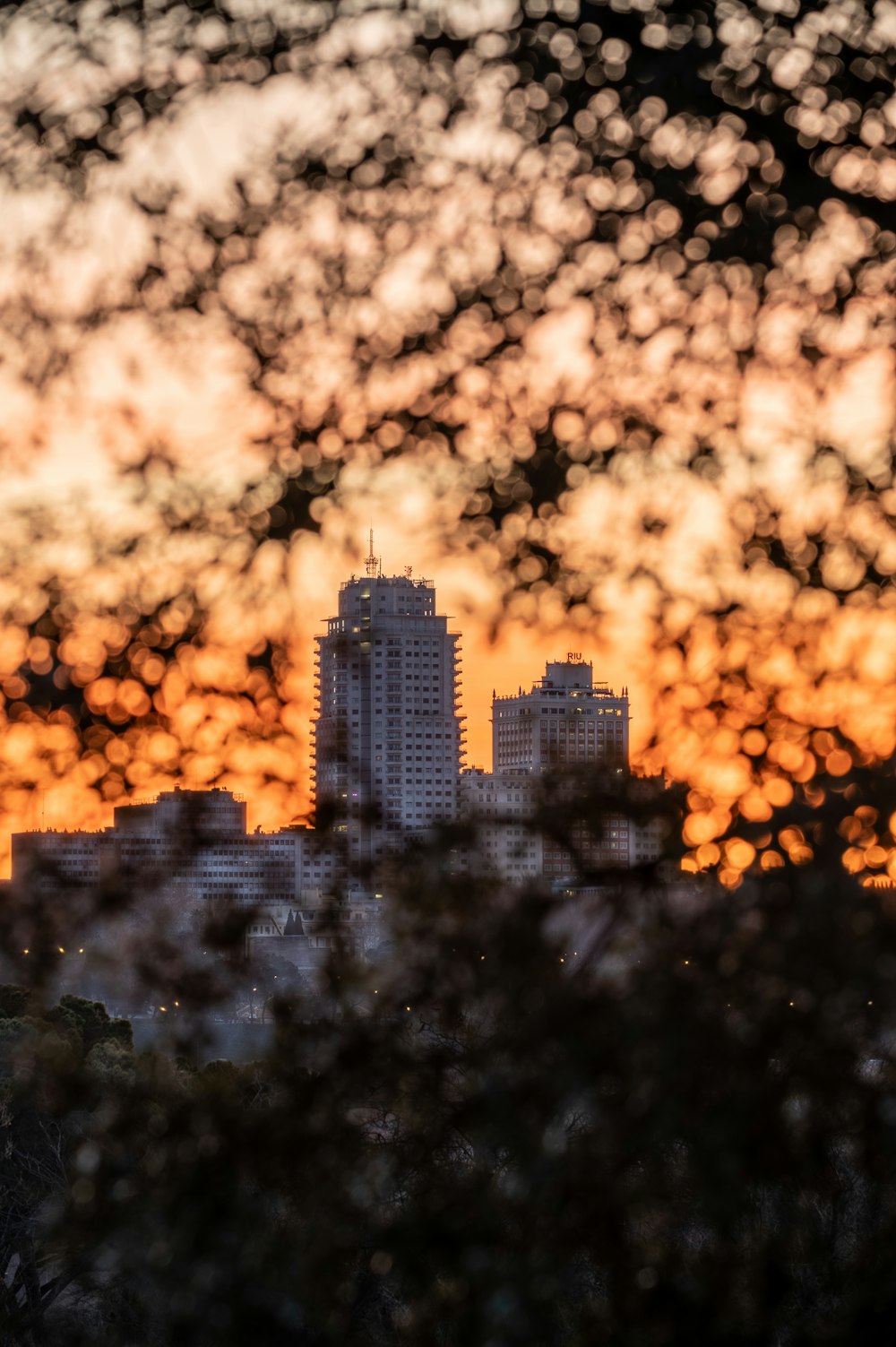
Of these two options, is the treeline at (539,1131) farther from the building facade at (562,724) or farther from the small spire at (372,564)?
the small spire at (372,564)

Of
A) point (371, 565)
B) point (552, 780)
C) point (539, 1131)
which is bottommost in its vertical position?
point (539, 1131)

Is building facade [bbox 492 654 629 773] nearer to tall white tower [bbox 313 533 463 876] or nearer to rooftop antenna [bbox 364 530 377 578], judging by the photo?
tall white tower [bbox 313 533 463 876]

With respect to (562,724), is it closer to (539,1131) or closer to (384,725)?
(384,725)

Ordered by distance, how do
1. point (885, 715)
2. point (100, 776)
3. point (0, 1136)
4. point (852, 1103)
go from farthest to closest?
point (0, 1136), point (100, 776), point (885, 715), point (852, 1103)

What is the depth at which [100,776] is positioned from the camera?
1606 mm

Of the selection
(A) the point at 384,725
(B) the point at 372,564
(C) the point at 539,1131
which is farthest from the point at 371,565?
(C) the point at 539,1131

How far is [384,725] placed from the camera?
1.55 meters

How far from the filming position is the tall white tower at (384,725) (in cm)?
155

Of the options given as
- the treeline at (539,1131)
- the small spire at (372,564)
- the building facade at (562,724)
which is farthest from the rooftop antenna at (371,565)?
the treeline at (539,1131)

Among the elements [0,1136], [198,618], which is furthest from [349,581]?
[0,1136]

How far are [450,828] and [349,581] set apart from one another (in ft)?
0.84

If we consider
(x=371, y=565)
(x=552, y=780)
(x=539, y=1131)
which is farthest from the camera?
(x=371, y=565)

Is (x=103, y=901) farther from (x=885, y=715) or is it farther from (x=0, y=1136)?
(x=0, y=1136)

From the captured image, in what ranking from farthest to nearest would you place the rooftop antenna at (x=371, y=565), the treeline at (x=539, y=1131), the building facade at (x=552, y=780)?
the rooftop antenna at (x=371, y=565), the building facade at (x=552, y=780), the treeline at (x=539, y=1131)
